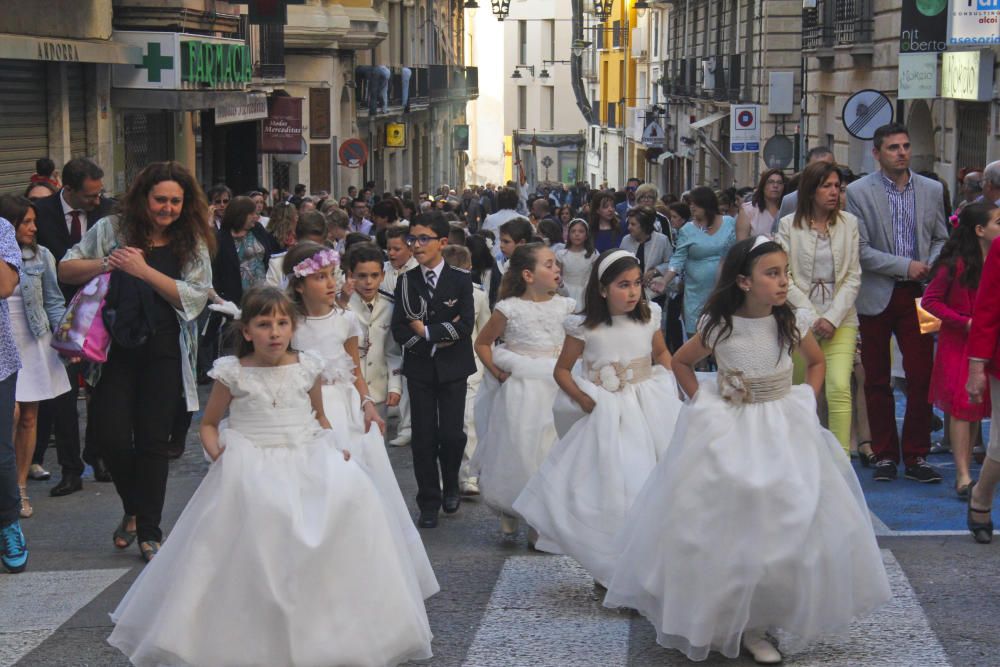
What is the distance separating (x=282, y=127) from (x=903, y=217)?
79.1ft

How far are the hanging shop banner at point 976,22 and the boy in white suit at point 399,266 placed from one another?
892cm

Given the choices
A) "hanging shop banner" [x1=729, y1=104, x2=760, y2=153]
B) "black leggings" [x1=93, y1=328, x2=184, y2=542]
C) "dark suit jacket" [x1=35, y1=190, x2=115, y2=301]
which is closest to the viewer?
"black leggings" [x1=93, y1=328, x2=184, y2=542]

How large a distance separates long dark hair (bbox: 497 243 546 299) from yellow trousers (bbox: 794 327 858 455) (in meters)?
1.78

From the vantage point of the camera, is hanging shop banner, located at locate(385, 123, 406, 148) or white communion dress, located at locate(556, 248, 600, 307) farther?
hanging shop banner, located at locate(385, 123, 406, 148)

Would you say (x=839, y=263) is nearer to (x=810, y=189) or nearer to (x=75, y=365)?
(x=810, y=189)

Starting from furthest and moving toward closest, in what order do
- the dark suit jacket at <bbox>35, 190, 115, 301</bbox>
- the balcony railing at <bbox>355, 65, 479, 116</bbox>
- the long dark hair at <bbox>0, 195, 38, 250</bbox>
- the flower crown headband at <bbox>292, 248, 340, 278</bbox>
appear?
the balcony railing at <bbox>355, 65, 479, 116</bbox> → the dark suit jacket at <bbox>35, 190, 115, 301</bbox> → the long dark hair at <bbox>0, 195, 38, 250</bbox> → the flower crown headband at <bbox>292, 248, 340, 278</bbox>

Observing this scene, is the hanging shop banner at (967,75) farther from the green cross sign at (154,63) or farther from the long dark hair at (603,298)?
the long dark hair at (603,298)

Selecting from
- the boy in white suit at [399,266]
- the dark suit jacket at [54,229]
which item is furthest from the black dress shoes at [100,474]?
the boy in white suit at [399,266]

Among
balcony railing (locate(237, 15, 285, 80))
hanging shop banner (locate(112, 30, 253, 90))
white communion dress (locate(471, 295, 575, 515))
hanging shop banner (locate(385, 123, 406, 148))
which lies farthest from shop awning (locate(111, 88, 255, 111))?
hanging shop banner (locate(385, 123, 406, 148))

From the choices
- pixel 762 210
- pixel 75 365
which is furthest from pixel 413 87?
pixel 75 365

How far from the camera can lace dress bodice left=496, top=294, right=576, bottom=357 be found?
8.77 metres

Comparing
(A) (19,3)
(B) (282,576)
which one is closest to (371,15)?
(A) (19,3)

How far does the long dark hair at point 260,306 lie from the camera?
6379mm

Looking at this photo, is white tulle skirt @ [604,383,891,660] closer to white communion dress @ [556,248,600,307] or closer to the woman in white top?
the woman in white top
